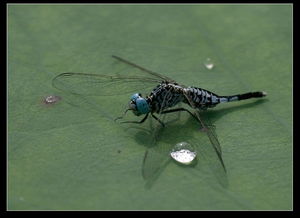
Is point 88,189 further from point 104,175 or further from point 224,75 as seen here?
point 224,75

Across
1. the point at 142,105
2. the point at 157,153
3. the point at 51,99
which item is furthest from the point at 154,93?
the point at 51,99

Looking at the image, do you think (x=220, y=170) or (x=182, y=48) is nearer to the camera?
(x=220, y=170)

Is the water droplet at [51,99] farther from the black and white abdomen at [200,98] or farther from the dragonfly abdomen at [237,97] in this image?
the dragonfly abdomen at [237,97]

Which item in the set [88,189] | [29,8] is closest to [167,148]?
[88,189]

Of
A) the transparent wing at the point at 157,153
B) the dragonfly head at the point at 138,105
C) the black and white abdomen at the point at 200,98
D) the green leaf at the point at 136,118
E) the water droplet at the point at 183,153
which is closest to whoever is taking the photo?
the green leaf at the point at 136,118

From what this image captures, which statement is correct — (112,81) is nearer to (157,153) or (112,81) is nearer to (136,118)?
(136,118)

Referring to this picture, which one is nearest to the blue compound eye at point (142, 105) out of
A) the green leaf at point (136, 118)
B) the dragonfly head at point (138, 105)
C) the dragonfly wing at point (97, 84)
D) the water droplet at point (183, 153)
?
the dragonfly head at point (138, 105)

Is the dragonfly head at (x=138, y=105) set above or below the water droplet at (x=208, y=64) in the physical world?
below

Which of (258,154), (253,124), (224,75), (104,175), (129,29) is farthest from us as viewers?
(129,29)
